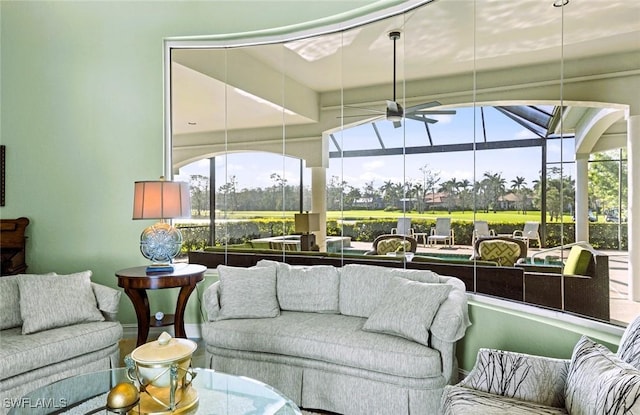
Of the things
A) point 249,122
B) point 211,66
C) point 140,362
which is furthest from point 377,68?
point 140,362

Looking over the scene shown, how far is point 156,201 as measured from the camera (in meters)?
3.42

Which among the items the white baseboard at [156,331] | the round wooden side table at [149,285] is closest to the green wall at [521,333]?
the round wooden side table at [149,285]

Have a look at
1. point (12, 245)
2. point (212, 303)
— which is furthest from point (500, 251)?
point (12, 245)

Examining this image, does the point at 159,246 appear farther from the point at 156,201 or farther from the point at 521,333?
the point at 521,333

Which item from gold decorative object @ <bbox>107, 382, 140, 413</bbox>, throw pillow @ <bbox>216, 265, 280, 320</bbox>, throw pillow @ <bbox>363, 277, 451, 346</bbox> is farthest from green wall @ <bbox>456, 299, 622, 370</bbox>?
gold decorative object @ <bbox>107, 382, 140, 413</bbox>

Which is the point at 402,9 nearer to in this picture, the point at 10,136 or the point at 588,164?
the point at 588,164

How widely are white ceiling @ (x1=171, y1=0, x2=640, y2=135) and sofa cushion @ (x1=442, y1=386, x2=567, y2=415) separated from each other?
1976 millimetres

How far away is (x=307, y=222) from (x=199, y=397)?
249 centimetres

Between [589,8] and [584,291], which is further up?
[589,8]

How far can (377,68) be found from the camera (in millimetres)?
3924

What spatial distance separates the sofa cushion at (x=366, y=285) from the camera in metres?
3.11

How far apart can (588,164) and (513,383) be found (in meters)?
1.47

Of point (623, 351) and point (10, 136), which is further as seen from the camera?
point (10, 136)

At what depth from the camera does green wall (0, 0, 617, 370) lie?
4098 millimetres
